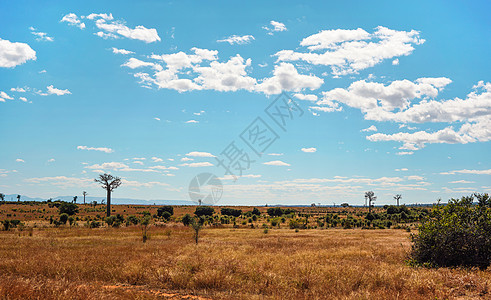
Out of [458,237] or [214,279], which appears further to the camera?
[458,237]

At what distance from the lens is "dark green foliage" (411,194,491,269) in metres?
14.4

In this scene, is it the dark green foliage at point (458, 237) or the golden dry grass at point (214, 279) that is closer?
the golden dry grass at point (214, 279)

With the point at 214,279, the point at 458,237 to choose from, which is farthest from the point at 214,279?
the point at 458,237

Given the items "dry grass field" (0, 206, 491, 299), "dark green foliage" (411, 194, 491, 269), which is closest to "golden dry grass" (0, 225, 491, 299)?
"dry grass field" (0, 206, 491, 299)

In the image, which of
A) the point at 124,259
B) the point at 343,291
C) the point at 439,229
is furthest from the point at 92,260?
the point at 439,229

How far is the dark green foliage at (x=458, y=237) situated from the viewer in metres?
14.4

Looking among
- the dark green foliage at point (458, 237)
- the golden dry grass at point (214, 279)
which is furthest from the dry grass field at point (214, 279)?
the dark green foliage at point (458, 237)

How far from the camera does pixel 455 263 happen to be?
48.4 ft

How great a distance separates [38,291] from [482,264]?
58.1 ft

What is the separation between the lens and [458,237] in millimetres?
14695

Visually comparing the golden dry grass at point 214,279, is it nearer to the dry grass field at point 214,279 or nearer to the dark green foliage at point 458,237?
the dry grass field at point 214,279

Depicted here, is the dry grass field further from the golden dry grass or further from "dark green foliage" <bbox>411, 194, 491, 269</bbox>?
"dark green foliage" <bbox>411, 194, 491, 269</bbox>

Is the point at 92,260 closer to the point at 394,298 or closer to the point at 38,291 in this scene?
the point at 38,291

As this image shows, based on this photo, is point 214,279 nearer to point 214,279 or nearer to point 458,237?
point 214,279
